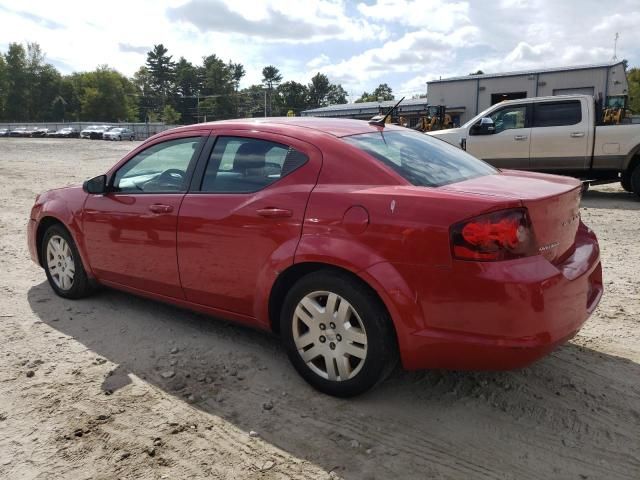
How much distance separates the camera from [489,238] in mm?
2549

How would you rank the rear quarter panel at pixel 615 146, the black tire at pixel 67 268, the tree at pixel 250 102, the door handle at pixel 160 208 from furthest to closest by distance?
the tree at pixel 250 102 < the rear quarter panel at pixel 615 146 < the black tire at pixel 67 268 < the door handle at pixel 160 208

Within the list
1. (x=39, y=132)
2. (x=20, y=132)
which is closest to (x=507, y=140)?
(x=39, y=132)

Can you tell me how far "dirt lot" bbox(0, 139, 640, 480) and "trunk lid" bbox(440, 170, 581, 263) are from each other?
2.88 ft

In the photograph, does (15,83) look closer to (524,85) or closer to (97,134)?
(97,134)

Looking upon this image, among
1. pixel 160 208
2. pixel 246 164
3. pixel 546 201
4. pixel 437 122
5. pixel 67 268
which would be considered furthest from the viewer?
pixel 437 122

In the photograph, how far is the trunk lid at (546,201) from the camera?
8.86ft

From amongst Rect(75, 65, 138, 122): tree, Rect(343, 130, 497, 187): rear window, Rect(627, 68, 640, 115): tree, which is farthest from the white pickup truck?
Rect(75, 65, 138, 122): tree

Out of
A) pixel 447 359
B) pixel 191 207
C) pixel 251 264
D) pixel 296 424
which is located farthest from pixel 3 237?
pixel 447 359

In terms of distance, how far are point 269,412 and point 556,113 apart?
32.2ft

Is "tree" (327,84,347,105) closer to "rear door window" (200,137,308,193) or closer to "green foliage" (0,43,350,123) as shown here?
"green foliage" (0,43,350,123)

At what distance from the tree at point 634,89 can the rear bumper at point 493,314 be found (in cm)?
5434

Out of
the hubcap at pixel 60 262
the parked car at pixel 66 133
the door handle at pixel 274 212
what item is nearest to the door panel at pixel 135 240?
the hubcap at pixel 60 262

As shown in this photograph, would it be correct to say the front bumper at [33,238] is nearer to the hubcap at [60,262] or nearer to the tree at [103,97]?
the hubcap at [60,262]

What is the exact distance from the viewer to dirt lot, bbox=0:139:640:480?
256cm
